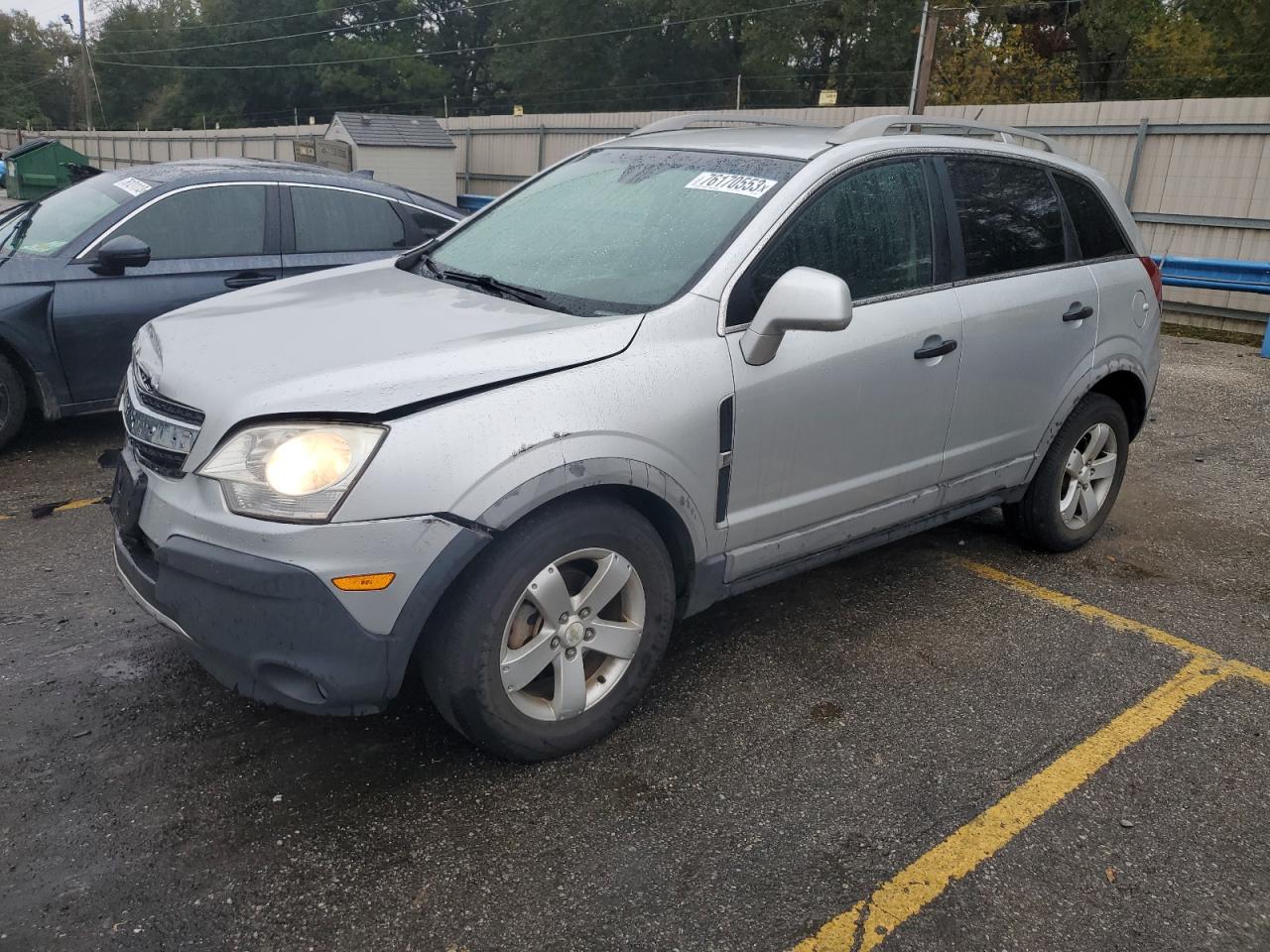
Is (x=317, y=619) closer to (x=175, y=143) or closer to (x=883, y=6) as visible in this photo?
(x=883, y=6)

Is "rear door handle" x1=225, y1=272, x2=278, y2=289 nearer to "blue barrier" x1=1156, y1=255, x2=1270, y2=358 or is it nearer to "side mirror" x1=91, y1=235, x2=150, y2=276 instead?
"side mirror" x1=91, y1=235, x2=150, y2=276

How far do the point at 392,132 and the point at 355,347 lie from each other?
19704 millimetres

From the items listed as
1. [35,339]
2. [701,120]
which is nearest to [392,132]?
[35,339]

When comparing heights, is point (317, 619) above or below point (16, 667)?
above

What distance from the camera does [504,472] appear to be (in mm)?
2543

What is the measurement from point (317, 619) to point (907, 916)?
1578mm

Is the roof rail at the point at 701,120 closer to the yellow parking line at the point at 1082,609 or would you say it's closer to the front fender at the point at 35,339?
the yellow parking line at the point at 1082,609

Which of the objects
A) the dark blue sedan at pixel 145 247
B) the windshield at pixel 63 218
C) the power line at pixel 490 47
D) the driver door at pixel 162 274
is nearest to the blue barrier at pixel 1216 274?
the dark blue sedan at pixel 145 247

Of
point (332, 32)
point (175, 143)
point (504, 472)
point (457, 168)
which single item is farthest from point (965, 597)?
point (332, 32)

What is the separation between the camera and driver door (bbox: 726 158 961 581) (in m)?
3.13

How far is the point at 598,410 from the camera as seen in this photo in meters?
2.73

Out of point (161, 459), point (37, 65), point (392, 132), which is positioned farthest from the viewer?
point (37, 65)

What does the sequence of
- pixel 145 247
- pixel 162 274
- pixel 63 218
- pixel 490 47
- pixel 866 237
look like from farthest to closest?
pixel 490 47 → pixel 63 218 → pixel 162 274 → pixel 145 247 → pixel 866 237

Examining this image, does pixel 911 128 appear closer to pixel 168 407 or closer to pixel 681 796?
pixel 681 796
